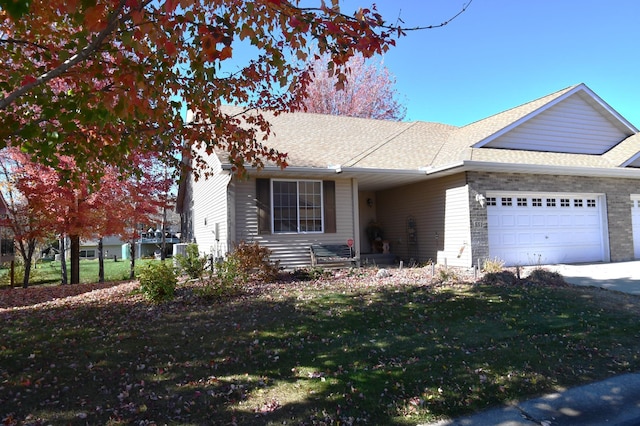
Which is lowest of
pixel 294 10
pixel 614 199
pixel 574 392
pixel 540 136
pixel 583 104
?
pixel 574 392

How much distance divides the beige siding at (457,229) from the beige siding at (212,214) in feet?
22.0

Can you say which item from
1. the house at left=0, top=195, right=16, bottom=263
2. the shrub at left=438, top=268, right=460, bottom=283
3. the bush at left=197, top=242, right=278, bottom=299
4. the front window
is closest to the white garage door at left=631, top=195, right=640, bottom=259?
the shrub at left=438, top=268, right=460, bottom=283

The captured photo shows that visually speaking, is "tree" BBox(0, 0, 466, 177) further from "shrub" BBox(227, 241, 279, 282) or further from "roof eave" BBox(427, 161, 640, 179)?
"roof eave" BBox(427, 161, 640, 179)

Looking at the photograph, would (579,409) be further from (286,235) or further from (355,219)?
(355,219)

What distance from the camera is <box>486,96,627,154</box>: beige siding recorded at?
1370 centimetres

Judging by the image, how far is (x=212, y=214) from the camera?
46.5 ft

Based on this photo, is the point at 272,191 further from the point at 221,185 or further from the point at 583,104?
the point at 583,104

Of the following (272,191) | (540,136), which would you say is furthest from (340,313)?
(540,136)

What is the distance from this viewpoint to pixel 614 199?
13977mm

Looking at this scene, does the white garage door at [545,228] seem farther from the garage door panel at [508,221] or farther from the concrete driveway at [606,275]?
the concrete driveway at [606,275]

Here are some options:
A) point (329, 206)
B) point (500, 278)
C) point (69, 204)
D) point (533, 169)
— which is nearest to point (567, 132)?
point (533, 169)

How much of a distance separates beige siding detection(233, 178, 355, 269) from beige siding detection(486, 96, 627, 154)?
5243mm

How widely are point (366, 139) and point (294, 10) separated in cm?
1126

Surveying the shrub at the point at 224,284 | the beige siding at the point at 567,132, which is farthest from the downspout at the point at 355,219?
the beige siding at the point at 567,132
